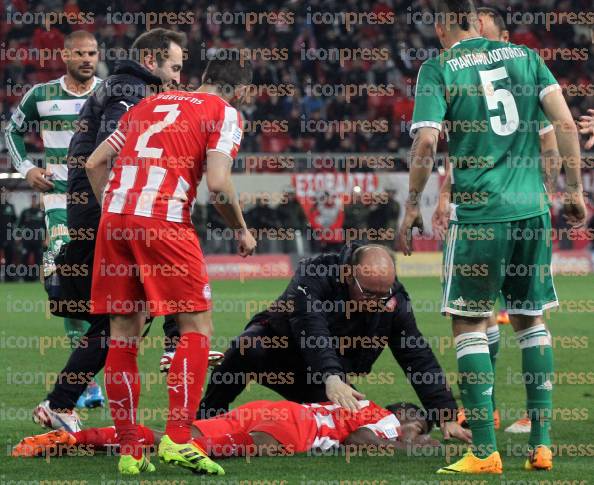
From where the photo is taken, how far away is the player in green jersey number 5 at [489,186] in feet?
17.6

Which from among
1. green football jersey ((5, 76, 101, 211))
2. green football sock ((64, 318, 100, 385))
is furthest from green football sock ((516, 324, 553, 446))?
green football jersey ((5, 76, 101, 211))

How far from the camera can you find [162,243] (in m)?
5.27

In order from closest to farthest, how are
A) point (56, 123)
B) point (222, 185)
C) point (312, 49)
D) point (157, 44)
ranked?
point (222, 185)
point (157, 44)
point (56, 123)
point (312, 49)

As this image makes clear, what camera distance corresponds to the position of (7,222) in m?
19.9

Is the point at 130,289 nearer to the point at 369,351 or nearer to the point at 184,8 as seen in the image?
the point at 369,351

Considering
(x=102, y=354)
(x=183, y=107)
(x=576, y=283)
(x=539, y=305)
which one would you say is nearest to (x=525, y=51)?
(x=539, y=305)

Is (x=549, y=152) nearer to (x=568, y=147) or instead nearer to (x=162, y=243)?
(x=568, y=147)

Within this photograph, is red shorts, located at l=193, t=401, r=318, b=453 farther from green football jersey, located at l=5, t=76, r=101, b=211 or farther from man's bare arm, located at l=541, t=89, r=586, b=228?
green football jersey, located at l=5, t=76, r=101, b=211

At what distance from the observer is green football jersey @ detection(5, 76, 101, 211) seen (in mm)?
8484

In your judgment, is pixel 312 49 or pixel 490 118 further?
pixel 312 49

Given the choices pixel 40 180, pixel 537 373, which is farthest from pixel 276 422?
pixel 40 180

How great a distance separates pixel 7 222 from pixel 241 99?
14909mm

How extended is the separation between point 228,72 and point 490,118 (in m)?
1.19

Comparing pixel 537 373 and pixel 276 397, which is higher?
pixel 537 373
